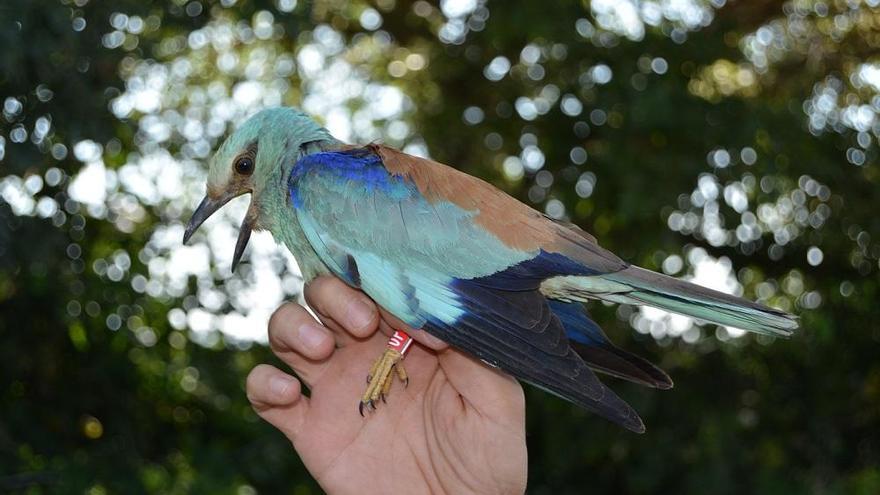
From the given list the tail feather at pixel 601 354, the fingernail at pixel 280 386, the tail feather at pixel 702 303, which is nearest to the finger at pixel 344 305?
the fingernail at pixel 280 386

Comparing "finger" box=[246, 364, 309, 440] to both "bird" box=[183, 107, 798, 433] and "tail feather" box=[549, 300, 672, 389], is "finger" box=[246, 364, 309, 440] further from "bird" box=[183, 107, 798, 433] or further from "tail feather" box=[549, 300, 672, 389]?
"tail feather" box=[549, 300, 672, 389]

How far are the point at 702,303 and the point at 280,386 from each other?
0.98 metres

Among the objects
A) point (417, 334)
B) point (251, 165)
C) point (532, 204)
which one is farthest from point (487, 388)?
point (532, 204)

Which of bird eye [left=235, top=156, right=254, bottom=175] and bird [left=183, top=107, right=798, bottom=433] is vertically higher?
bird [left=183, top=107, right=798, bottom=433]

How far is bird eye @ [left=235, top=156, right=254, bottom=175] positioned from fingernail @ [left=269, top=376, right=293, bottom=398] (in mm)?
529

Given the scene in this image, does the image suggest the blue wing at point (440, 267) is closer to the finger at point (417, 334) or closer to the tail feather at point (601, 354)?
the finger at point (417, 334)

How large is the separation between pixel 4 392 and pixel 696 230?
10.3ft

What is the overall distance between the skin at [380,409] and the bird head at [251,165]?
0.29 metres

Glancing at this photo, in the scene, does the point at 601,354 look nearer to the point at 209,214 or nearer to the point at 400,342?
the point at 400,342

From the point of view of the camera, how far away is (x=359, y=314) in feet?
7.78

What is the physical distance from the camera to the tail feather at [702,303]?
87.1 inches

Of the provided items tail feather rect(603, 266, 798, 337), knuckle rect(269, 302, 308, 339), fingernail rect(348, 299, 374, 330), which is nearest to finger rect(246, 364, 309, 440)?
knuckle rect(269, 302, 308, 339)

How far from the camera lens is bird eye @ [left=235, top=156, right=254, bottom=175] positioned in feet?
8.55

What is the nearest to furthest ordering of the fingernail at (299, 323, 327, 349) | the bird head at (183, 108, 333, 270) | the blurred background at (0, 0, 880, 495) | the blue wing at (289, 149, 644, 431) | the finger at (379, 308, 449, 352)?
1. the blue wing at (289, 149, 644, 431)
2. the finger at (379, 308, 449, 352)
3. the fingernail at (299, 323, 327, 349)
4. the bird head at (183, 108, 333, 270)
5. the blurred background at (0, 0, 880, 495)
